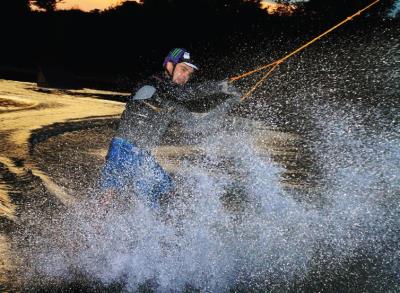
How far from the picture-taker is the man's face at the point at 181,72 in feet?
14.2

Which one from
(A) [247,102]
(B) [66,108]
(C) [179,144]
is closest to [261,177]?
(C) [179,144]

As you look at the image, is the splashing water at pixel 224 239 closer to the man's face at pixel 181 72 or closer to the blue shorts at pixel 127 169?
the blue shorts at pixel 127 169

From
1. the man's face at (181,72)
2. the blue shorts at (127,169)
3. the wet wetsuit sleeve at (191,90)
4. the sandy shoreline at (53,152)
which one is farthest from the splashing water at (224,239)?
the man's face at (181,72)

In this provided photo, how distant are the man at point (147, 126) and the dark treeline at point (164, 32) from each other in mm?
25302

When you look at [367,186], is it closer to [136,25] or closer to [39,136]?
[39,136]

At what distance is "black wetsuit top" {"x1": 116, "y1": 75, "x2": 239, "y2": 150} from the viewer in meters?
4.15

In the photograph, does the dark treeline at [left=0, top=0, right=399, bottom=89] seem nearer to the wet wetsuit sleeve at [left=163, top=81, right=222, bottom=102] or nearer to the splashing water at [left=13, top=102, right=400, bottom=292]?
the splashing water at [left=13, top=102, right=400, bottom=292]

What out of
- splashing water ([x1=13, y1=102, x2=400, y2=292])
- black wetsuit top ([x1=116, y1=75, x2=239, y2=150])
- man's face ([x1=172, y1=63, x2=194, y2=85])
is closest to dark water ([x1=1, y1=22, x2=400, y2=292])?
splashing water ([x1=13, y1=102, x2=400, y2=292])

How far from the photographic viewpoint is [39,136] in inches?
336

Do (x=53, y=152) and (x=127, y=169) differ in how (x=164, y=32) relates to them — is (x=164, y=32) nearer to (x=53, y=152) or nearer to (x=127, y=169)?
(x=53, y=152)

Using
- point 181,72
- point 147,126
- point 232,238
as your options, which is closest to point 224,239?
point 232,238

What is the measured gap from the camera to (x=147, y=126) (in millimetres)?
4188

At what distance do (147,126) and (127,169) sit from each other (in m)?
0.45

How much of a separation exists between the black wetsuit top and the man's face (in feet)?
0.29
